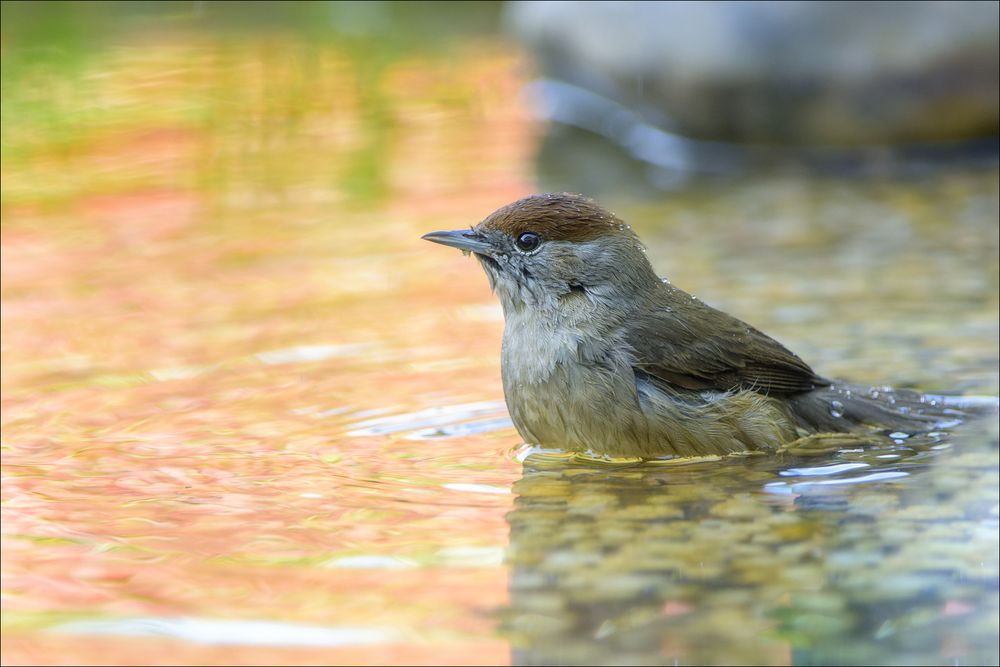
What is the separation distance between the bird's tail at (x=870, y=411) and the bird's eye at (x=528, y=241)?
1.17 meters

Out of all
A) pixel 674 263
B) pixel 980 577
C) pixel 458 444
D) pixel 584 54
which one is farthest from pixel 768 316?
pixel 584 54

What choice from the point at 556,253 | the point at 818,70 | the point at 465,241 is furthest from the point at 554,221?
the point at 818,70

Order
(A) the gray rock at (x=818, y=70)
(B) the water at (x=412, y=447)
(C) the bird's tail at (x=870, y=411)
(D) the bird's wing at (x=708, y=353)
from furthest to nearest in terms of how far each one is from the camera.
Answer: (A) the gray rock at (x=818, y=70) < (C) the bird's tail at (x=870, y=411) < (D) the bird's wing at (x=708, y=353) < (B) the water at (x=412, y=447)

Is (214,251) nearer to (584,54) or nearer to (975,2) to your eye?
(584,54)

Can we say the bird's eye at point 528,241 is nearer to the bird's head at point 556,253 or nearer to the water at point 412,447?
the bird's head at point 556,253

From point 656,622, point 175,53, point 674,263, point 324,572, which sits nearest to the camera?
point 656,622

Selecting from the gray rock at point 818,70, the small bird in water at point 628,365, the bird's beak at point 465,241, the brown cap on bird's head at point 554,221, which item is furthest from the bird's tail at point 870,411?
the gray rock at point 818,70

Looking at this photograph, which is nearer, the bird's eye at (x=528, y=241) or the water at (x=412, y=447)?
the water at (x=412, y=447)

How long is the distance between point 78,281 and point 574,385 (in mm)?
4038

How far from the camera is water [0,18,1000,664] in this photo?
3.87 m

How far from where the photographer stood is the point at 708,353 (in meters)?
5.28

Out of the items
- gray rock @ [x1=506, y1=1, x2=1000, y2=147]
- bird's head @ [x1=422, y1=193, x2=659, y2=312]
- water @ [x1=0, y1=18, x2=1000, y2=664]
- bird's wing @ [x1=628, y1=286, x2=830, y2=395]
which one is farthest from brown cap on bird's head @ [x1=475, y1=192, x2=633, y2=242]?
gray rock @ [x1=506, y1=1, x2=1000, y2=147]

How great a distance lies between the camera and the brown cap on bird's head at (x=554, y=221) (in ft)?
17.4

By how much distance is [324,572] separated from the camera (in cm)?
425
